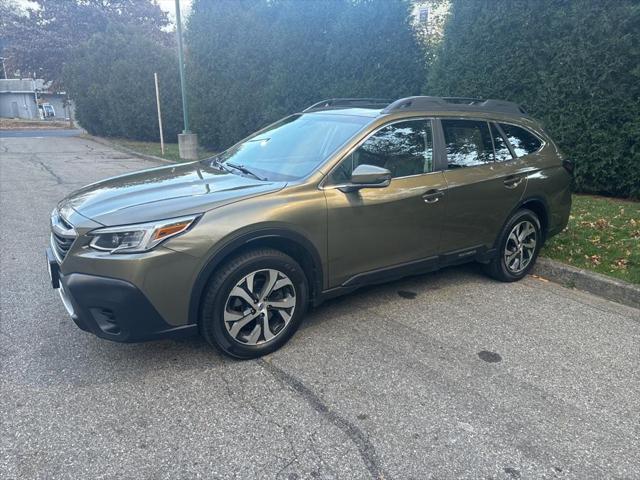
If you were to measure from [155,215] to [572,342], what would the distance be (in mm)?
3161

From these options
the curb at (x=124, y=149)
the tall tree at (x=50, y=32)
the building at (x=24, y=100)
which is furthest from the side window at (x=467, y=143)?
the building at (x=24, y=100)

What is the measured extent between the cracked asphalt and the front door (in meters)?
0.51

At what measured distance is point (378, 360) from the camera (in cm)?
333

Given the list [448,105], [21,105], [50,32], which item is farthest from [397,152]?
[21,105]

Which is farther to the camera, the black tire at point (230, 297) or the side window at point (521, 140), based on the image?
the side window at point (521, 140)

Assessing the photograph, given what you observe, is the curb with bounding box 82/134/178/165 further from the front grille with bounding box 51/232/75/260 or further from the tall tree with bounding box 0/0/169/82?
the tall tree with bounding box 0/0/169/82

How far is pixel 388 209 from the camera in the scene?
3732mm

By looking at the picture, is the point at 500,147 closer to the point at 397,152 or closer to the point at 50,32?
the point at 397,152

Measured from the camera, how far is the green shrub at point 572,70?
23.3ft

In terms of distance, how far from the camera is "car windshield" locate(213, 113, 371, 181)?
12.1ft

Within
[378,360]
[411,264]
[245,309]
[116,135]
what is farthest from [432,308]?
[116,135]

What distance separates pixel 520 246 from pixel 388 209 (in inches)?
74.2

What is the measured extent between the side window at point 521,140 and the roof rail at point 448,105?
0.62 ft

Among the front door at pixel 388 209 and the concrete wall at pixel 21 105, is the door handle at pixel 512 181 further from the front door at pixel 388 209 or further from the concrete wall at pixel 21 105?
the concrete wall at pixel 21 105
